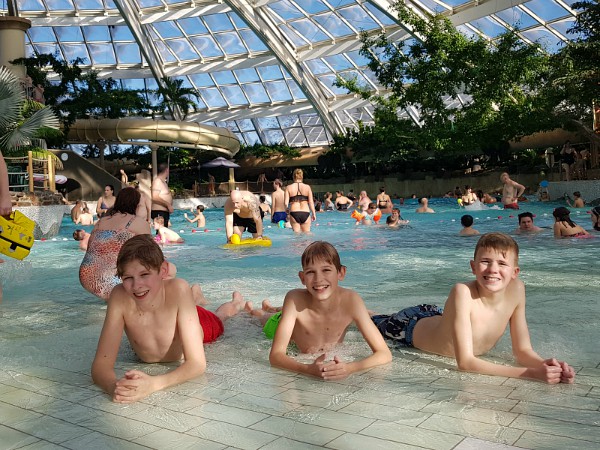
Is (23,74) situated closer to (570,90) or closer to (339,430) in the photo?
(570,90)

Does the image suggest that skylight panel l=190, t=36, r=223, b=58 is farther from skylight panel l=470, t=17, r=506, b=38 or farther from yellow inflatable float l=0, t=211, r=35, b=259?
yellow inflatable float l=0, t=211, r=35, b=259

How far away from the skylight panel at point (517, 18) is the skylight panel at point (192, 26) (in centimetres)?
1504

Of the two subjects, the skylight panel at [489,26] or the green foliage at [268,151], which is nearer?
the skylight panel at [489,26]

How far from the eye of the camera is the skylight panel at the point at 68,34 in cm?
3606

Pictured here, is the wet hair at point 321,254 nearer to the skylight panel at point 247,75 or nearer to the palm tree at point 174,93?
the palm tree at point 174,93

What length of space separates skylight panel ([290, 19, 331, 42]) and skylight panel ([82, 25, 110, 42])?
10.9 meters

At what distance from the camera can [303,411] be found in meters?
2.72

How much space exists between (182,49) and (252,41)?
459 cm

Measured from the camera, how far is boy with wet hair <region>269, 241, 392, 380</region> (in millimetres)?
3297

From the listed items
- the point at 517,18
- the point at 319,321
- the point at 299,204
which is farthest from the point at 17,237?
the point at 517,18

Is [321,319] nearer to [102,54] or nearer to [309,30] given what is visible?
[309,30]

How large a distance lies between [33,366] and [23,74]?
25.7 meters

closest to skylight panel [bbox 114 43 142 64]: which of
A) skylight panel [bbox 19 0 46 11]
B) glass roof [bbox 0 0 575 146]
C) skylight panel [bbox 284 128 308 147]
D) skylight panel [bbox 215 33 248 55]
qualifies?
glass roof [bbox 0 0 575 146]

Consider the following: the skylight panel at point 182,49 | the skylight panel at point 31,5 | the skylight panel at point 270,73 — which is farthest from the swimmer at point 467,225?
the skylight panel at point 31,5
